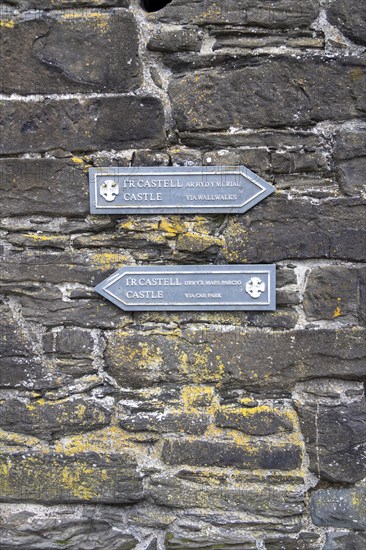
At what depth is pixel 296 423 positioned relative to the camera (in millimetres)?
2316

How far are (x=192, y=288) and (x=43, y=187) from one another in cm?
73

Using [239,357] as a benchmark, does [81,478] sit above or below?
below

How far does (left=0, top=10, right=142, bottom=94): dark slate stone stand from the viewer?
229 cm

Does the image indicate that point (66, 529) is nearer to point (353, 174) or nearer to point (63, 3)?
point (353, 174)

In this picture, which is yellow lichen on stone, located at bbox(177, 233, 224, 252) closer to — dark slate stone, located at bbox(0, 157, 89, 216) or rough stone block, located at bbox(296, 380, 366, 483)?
dark slate stone, located at bbox(0, 157, 89, 216)

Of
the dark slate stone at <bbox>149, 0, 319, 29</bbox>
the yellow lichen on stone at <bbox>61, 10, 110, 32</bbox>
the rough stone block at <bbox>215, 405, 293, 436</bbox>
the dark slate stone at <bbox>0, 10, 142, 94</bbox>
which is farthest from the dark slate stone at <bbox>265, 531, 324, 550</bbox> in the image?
the yellow lichen on stone at <bbox>61, 10, 110, 32</bbox>

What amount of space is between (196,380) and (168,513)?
1.84 feet

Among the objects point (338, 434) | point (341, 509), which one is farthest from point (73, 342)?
point (341, 509)

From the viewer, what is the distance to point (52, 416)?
2369 millimetres

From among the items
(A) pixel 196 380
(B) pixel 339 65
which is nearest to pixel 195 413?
(A) pixel 196 380

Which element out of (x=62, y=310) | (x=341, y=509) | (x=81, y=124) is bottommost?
(x=341, y=509)

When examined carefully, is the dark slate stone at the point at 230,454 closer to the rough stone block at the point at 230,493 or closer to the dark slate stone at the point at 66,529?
the rough stone block at the point at 230,493

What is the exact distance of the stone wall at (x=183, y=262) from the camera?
7.43 feet

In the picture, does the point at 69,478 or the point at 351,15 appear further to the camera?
the point at 69,478
